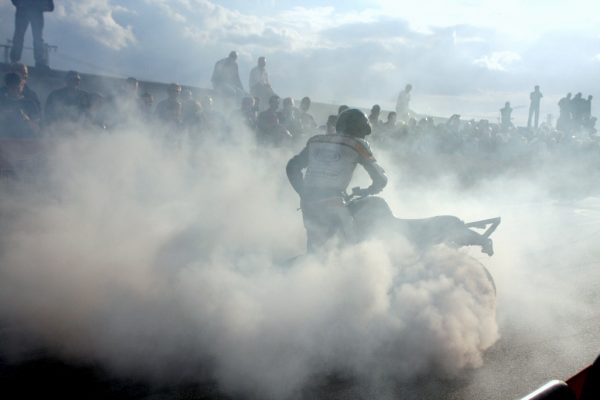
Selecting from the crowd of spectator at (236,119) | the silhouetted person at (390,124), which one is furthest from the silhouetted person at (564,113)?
the silhouetted person at (390,124)

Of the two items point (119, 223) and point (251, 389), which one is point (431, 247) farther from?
point (119, 223)

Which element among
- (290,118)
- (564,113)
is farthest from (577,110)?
(290,118)

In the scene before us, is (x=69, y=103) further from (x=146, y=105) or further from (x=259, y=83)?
(x=259, y=83)

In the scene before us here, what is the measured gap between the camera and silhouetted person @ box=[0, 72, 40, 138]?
7414mm

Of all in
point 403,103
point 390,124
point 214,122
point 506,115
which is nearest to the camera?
point 214,122

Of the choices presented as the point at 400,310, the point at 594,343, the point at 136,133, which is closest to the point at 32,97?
the point at 136,133

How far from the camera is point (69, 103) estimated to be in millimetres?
7949

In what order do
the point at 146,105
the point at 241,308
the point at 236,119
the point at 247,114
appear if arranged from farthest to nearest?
the point at 247,114, the point at 236,119, the point at 146,105, the point at 241,308

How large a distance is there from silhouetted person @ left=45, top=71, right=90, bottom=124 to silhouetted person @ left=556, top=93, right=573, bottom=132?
2128 cm

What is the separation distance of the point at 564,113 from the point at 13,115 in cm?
2278

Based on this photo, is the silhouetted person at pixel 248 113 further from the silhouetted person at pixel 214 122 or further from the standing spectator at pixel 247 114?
the silhouetted person at pixel 214 122

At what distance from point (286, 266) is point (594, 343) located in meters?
2.76

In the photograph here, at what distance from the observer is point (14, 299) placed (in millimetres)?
4465

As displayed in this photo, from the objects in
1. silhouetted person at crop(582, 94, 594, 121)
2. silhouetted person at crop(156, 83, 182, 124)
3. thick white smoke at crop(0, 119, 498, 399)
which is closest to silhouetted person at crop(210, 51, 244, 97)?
silhouetted person at crop(156, 83, 182, 124)
